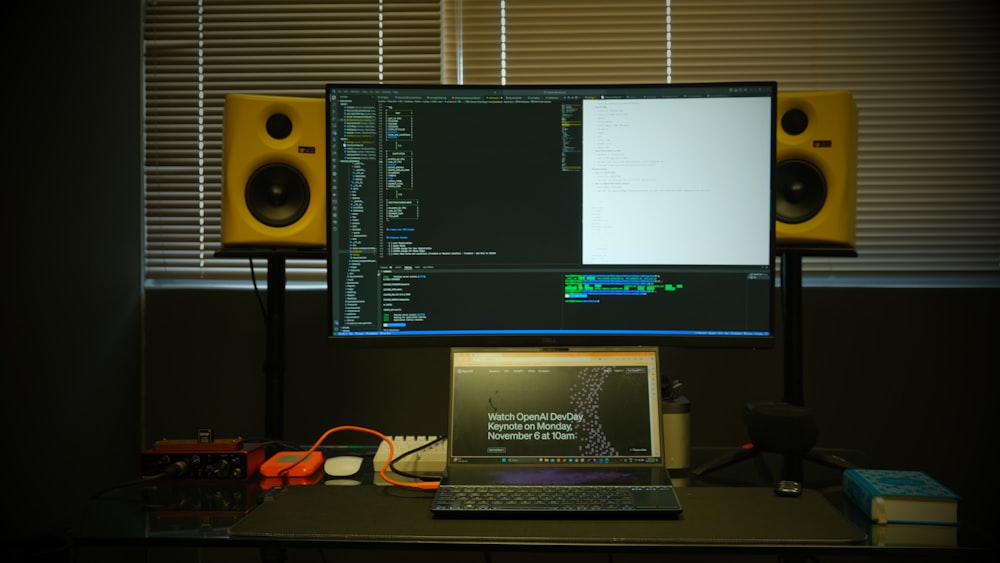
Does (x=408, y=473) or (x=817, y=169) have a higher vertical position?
(x=817, y=169)

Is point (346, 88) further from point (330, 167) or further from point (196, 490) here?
point (196, 490)

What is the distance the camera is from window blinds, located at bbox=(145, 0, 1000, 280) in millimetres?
1852

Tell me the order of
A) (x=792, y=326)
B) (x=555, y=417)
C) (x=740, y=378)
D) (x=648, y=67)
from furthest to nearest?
(x=648, y=67)
(x=740, y=378)
(x=792, y=326)
(x=555, y=417)

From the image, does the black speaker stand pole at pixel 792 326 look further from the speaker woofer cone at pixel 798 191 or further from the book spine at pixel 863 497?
the book spine at pixel 863 497

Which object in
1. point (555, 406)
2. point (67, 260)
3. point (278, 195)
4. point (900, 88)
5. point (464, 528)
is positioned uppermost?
point (900, 88)

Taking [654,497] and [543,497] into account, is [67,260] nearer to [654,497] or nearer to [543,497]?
[543,497]

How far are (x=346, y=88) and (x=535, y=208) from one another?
362mm

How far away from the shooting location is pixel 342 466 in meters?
1.14

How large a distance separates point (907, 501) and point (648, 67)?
1.34m

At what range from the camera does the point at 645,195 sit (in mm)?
1129

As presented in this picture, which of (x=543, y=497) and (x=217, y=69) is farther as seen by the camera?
(x=217, y=69)

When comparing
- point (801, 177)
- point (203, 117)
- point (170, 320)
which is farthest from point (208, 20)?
point (801, 177)

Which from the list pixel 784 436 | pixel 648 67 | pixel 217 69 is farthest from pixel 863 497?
pixel 217 69

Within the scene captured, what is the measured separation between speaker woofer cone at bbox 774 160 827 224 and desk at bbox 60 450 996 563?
539 mm
